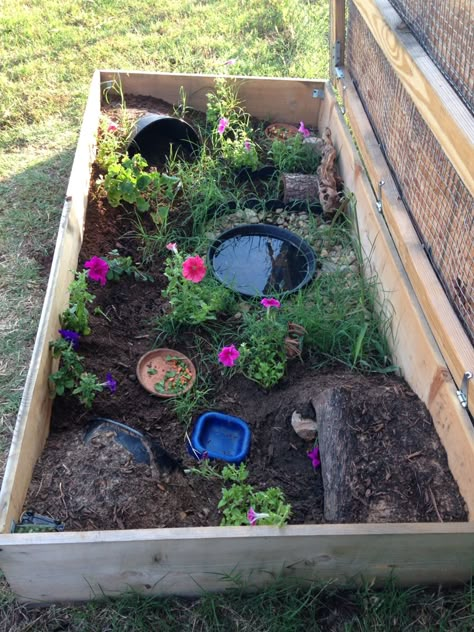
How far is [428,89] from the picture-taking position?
2.06m

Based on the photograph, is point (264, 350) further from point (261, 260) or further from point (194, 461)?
point (261, 260)

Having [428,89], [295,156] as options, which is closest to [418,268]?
[428,89]

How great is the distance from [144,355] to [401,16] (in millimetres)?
1761

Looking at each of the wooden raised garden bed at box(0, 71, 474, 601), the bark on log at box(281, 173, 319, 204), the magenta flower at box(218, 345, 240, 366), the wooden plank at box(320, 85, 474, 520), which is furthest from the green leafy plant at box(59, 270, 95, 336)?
the bark on log at box(281, 173, 319, 204)

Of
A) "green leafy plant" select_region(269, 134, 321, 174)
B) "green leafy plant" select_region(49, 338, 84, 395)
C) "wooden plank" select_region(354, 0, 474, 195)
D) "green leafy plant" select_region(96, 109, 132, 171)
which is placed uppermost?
"wooden plank" select_region(354, 0, 474, 195)

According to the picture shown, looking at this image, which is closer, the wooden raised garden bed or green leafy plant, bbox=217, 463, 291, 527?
the wooden raised garden bed

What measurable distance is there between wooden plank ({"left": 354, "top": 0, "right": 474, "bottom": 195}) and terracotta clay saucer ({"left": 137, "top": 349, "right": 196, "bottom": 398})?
135 centimetres

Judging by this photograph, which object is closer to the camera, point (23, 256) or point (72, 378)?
point (72, 378)

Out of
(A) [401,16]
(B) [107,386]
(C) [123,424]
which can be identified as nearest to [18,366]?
(B) [107,386]

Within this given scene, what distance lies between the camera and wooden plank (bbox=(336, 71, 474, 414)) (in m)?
2.09

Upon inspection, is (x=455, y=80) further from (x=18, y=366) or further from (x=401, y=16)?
(x=18, y=366)

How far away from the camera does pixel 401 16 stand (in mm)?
2568

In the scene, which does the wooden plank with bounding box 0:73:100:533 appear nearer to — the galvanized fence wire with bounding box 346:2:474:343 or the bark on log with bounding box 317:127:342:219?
the bark on log with bounding box 317:127:342:219

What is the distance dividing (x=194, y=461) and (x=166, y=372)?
1.47 ft
